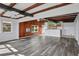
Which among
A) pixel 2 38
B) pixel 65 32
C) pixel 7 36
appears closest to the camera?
pixel 2 38

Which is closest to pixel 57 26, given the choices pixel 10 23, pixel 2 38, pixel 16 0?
pixel 10 23

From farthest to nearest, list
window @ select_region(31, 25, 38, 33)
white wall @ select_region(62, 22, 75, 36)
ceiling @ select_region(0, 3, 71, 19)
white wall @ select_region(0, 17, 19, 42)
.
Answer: window @ select_region(31, 25, 38, 33), white wall @ select_region(62, 22, 75, 36), white wall @ select_region(0, 17, 19, 42), ceiling @ select_region(0, 3, 71, 19)

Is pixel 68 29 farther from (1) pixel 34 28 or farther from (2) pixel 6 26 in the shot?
(2) pixel 6 26

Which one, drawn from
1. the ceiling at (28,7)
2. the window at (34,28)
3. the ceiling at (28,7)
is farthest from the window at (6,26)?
the window at (34,28)

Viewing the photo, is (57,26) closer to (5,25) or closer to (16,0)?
(5,25)

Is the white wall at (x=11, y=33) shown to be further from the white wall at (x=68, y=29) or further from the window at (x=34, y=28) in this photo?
the white wall at (x=68, y=29)

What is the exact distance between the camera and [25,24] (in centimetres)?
1292

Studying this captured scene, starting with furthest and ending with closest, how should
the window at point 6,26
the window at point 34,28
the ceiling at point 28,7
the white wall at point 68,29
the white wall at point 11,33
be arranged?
the window at point 34,28 → the white wall at point 68,29 → the window at point 6,26 → the white wall at point 11,33 → the ceiling at point 28,7

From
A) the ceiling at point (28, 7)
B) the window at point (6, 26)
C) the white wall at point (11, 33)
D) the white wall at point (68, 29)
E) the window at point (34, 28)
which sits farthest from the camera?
the window at point (34, 28)

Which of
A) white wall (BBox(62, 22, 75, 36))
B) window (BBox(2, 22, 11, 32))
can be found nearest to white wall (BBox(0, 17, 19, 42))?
window (BBox(2, 22, 11, 32))

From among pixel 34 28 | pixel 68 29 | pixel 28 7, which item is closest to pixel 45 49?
pixel 28 7

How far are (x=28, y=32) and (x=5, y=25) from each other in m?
4.95

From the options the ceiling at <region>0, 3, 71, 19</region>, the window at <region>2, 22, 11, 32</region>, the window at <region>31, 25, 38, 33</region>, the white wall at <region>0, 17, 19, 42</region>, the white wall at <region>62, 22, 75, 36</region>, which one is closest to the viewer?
the ceiling at <region>0, 3, 71, 19</region>

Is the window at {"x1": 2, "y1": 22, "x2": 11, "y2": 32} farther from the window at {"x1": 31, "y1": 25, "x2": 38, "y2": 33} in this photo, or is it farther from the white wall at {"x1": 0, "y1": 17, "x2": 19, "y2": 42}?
the window at {"x1": 31, "y1": 25, "x2": 38, "y2": 33}
